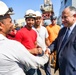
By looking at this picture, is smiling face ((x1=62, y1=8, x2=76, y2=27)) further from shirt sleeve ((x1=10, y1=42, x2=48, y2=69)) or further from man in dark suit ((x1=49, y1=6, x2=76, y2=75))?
shirt sleeve ((x1=10, y1=42, x2=48, y2=69))

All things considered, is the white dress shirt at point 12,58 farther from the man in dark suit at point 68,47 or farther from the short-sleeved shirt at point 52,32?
the short-sleeved shirt at point 52,32

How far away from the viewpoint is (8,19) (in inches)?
98.4

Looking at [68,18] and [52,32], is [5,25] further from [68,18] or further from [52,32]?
[52,32]

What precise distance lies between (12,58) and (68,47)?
182 centimetres

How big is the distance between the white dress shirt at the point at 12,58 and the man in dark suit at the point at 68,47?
164cm

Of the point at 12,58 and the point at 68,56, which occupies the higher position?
the point at 12,58

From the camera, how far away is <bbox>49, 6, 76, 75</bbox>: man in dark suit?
402cm

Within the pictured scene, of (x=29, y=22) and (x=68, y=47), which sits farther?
(x=29, y=22)

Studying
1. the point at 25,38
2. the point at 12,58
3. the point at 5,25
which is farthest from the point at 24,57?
the point at 25,38

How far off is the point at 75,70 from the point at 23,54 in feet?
5.87

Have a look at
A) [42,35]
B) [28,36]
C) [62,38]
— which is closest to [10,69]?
[62,38]

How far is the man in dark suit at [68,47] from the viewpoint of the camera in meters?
4.02

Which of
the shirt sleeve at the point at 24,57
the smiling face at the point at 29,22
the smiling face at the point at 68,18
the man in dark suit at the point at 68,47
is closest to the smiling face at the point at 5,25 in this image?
the shirt sleeve at the point at 24,57

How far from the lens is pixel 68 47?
4070mm
